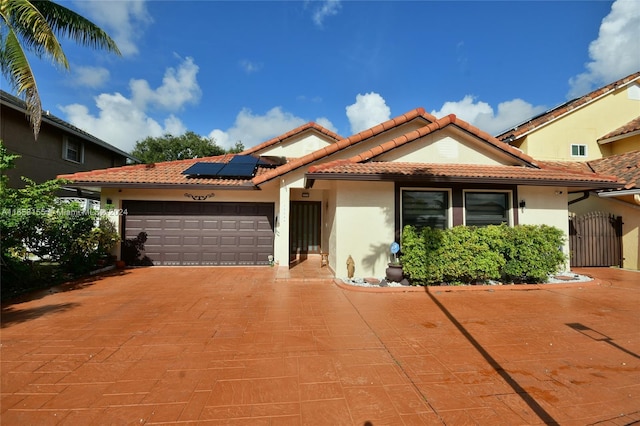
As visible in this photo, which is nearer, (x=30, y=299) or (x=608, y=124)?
(x=30, y=299)

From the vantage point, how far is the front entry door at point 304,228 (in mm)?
11961

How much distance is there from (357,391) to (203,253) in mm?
8956

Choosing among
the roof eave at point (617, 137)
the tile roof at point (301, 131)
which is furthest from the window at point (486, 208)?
the roof eave at point (617, 137)

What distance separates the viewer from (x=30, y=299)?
625 cm

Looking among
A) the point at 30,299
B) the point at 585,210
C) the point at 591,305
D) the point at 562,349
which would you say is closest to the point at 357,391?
the point at 562,349

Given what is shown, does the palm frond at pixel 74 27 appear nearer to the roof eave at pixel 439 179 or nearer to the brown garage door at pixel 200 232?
the brown garage door at pixel 200 232

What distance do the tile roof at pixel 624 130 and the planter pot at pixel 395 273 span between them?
1533 centimetres

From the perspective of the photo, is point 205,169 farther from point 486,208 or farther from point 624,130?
point 624,130

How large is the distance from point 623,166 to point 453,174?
1030 cm

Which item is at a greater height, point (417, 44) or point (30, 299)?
point (417, 44)

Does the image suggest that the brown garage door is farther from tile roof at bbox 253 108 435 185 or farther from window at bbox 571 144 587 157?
window at bbox 571 144 587 157

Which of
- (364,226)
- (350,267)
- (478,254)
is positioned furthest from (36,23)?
(478,254)

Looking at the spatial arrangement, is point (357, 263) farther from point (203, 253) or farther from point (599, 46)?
point (599, 46)

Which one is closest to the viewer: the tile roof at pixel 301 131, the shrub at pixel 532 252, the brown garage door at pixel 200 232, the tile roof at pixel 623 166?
the shrub at pixel 532 252
